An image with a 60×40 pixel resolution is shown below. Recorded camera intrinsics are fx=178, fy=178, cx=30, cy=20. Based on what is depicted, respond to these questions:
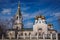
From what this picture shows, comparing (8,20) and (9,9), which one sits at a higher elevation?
(9,9)

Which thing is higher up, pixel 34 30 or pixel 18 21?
pixel 18 21

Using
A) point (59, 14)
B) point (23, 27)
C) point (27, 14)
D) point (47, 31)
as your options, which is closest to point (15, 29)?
point (23, 27)

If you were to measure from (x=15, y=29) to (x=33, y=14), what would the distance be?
0.65 metres

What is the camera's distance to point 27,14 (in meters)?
4.92

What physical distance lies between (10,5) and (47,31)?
1.25 metres

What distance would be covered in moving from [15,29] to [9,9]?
1.89ft

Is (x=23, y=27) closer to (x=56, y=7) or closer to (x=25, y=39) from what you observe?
(x=25, y=39)

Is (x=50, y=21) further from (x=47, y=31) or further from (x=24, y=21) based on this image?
(x=24, y=21)

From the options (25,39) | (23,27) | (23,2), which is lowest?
(25,39)

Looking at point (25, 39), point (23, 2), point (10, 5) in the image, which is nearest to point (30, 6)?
point (23, 2)

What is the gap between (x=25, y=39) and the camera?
4965 mm

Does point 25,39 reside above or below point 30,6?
below

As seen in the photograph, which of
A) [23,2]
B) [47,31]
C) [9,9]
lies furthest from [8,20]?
[47,31]

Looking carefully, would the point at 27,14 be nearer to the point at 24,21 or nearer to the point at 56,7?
the point at 24,21
